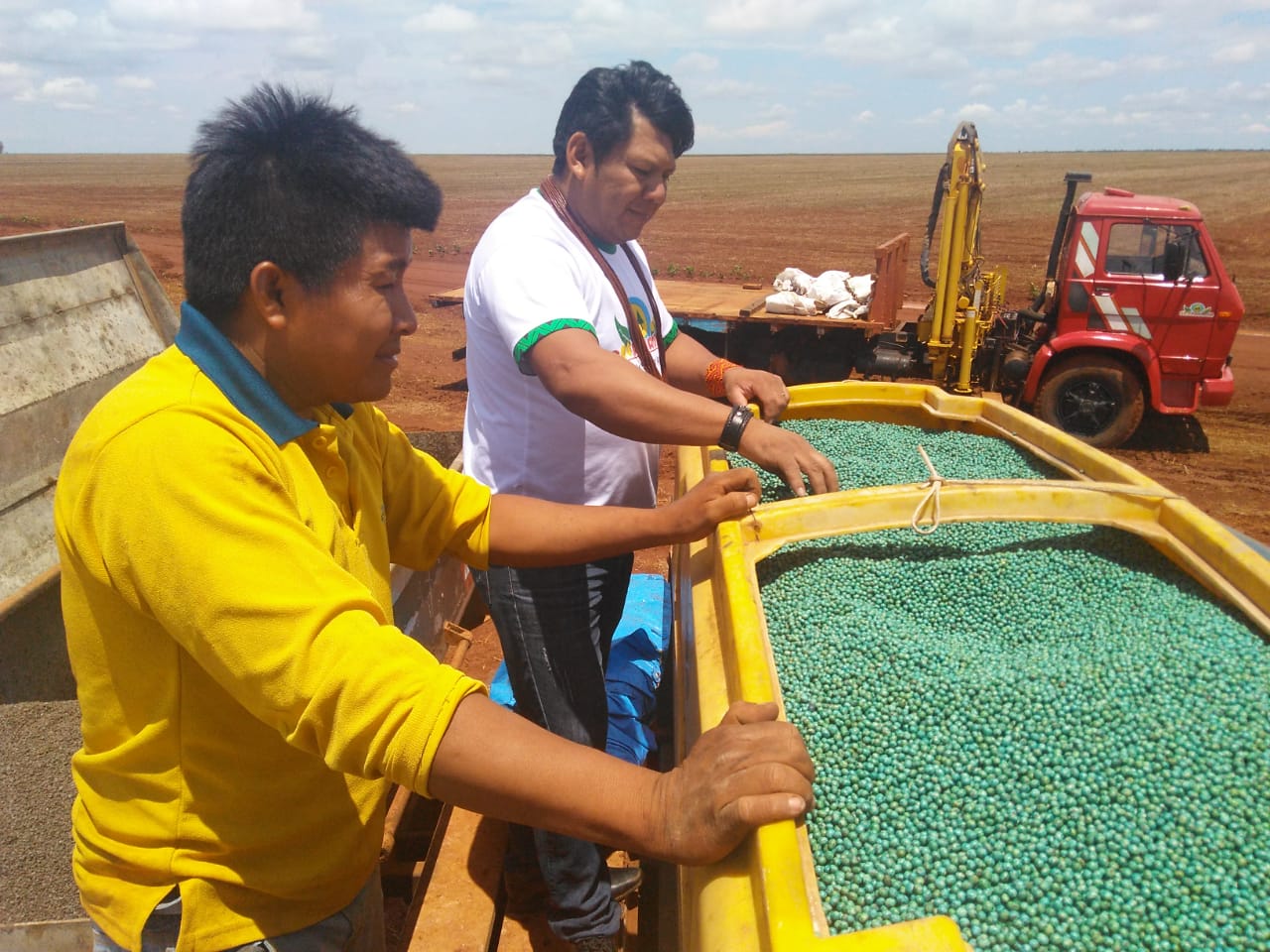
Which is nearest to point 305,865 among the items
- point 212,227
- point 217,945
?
point 217,945

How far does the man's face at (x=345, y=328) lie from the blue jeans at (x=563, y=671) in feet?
3.37

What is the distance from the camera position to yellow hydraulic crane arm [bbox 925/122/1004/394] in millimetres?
7418

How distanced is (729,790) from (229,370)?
86cm

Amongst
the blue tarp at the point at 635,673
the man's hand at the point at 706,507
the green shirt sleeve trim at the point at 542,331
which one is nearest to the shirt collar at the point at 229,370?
the green shirt sleeve trim at the point at 542,331

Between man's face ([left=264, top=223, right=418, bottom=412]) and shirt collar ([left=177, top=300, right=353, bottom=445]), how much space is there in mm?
47

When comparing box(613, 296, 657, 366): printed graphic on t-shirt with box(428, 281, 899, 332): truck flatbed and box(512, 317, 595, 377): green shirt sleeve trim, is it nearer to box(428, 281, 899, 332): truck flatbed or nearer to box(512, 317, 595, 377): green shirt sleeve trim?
box(512, 317, 595, 377): green shirt sleeve trim

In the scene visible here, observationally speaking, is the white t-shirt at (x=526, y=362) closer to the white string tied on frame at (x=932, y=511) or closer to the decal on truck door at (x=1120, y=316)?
the white string tied on frame at (x=932, y=511)

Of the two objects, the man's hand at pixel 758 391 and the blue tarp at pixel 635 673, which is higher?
the man's hand at pixel 758 391

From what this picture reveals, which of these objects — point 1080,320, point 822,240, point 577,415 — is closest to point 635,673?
point 577,415

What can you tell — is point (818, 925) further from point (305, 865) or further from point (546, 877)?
point (546, 877)

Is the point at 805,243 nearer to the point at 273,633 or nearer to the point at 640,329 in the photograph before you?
the point at 640,329

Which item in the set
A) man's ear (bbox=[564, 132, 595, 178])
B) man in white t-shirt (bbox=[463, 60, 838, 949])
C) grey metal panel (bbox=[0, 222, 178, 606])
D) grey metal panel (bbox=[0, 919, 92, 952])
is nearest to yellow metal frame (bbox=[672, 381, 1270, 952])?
man in white t-shirt (bbox=[463, 60, 838, 949])

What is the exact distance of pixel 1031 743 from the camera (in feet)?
4.66

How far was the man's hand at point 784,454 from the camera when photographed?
6.75 ft
